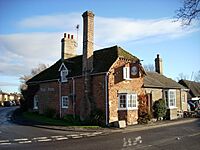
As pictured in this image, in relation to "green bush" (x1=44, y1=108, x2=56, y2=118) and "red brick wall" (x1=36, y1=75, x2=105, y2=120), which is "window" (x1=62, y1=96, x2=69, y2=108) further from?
"green bush" (x1=44, y1=108, x2=56, y2=118)

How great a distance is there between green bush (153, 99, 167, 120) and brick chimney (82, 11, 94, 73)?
900 centimetres

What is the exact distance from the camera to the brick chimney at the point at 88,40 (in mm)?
25688

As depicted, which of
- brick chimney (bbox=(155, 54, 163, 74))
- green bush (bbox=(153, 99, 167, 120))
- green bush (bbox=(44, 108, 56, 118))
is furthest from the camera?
brick chimney (bbox=(155, 54, 163, 74))

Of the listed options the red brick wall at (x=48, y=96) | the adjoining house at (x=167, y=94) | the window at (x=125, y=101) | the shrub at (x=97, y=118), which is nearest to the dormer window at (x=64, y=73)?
the red brick wall at (x=48, y=96)

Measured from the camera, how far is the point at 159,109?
94.5ft

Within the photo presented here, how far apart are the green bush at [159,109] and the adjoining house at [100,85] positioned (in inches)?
31.4

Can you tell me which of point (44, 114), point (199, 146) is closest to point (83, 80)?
point (44, 114)

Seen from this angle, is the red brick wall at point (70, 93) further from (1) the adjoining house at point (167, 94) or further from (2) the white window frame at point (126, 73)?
(1) the adjoining house at point (167, 94)

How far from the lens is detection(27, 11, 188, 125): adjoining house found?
2439 centimetres

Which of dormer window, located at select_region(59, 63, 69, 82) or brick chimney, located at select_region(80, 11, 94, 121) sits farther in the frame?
dormer window, located at select_region(59, 63, 69, 82)

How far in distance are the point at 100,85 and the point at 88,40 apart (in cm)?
476

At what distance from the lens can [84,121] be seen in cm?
2488

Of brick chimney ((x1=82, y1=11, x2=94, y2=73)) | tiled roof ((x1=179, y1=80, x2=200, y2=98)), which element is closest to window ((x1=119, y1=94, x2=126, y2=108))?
brick chimney ((x1=82, y1=11, x2=94, y2=73))

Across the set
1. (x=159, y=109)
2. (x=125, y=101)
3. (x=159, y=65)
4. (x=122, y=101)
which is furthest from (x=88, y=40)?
(x=159, y=65)
